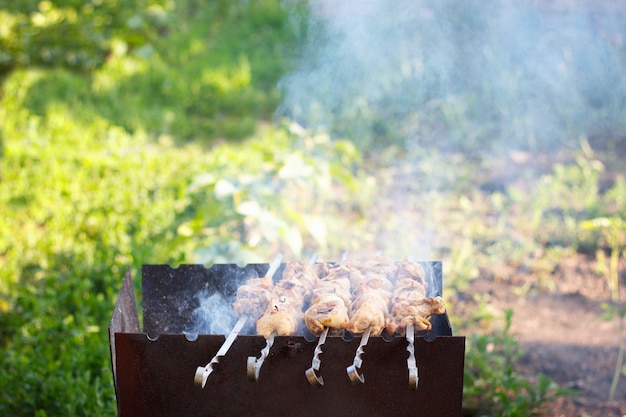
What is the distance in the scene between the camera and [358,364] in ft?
5.96

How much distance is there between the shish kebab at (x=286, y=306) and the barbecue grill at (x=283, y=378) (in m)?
0.09

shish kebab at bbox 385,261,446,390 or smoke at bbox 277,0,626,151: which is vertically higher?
smoke at bbox 277,0,626,151

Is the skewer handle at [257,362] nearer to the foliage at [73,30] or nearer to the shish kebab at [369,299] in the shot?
the shish kebab at [369,299]

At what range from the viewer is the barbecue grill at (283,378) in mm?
1986

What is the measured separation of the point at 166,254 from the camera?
4238 millimetres

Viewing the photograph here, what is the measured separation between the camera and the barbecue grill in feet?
6.52

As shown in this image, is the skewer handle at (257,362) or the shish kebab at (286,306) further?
the shish kebab at (286,306)

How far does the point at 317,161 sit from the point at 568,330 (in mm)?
1800

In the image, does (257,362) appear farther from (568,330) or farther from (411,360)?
(568,330)

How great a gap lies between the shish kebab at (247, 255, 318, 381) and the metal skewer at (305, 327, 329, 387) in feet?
0.43

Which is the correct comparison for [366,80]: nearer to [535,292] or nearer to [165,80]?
[165,80]

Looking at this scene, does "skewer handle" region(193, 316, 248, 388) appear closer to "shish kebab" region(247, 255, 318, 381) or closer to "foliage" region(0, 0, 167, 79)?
"shish kebab" region(247, 255, 318, 381)

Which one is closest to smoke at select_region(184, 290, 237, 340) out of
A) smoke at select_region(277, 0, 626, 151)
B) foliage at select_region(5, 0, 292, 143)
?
smoke at select_region(277, 0, 626, 151)

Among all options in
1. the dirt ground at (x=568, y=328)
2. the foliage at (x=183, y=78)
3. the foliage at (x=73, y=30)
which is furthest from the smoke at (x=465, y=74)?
the foliage at (x=73, y=30)
